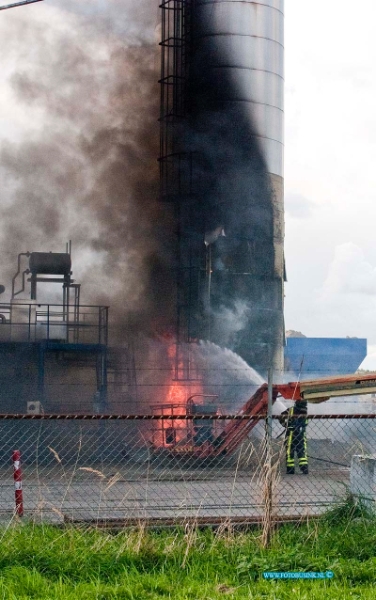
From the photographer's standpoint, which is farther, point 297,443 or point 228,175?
point 228,175

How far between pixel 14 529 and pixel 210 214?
18373 mm

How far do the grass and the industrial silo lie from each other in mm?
17400

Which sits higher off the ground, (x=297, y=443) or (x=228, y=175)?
(x=228, y=175)

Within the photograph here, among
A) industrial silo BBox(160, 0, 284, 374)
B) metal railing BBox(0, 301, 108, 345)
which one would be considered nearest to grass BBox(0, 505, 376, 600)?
metal railing BBox(0, 301, 108, 345)

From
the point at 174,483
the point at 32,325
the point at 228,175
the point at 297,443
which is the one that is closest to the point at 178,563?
the point at 174,483

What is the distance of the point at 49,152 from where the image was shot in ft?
86.1

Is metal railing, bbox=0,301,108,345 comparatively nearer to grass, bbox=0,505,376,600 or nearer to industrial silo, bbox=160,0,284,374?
industrial silo, bbox=160,0,284,374

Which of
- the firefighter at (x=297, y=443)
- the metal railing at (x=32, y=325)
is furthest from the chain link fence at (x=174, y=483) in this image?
the metal railing at (x=32, y=325)

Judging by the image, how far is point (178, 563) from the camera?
20.7ft

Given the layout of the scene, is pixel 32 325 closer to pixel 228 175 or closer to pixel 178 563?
pixel 228 175

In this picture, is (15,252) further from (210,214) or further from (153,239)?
(210,214)

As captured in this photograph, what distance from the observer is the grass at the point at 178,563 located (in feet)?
18.6

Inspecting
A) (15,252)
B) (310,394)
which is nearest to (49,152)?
(15,252)

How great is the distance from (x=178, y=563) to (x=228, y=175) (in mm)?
19103
